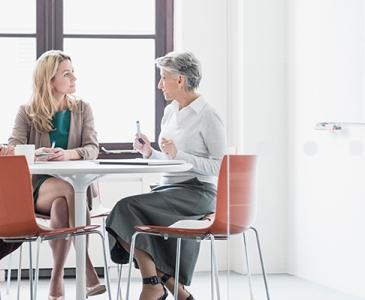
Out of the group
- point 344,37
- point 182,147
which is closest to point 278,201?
point 344,37

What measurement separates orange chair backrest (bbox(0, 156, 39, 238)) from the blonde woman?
612mm

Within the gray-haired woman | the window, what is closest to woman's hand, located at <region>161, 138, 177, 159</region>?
the gray-haired woman

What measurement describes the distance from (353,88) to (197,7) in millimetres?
1237

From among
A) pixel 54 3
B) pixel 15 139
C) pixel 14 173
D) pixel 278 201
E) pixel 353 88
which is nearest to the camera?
pixel 353 88

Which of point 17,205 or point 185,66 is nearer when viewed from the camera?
point 17,205

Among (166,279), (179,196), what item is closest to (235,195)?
(179,196)

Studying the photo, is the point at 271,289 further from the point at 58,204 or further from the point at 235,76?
the point at 58,204

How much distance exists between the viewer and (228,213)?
113 inches

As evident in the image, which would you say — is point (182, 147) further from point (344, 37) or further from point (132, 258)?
point (344, 37)

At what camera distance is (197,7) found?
3.43 metres

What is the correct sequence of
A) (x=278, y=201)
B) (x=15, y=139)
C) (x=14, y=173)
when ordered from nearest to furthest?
(x=278, y=201)
(x=14, y=173)
(x=15, y=139)

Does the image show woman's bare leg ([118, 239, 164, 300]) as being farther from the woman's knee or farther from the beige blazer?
the beige blazer

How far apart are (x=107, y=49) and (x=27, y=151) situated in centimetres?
102

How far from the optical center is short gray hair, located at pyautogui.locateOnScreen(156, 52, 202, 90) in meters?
3.30
